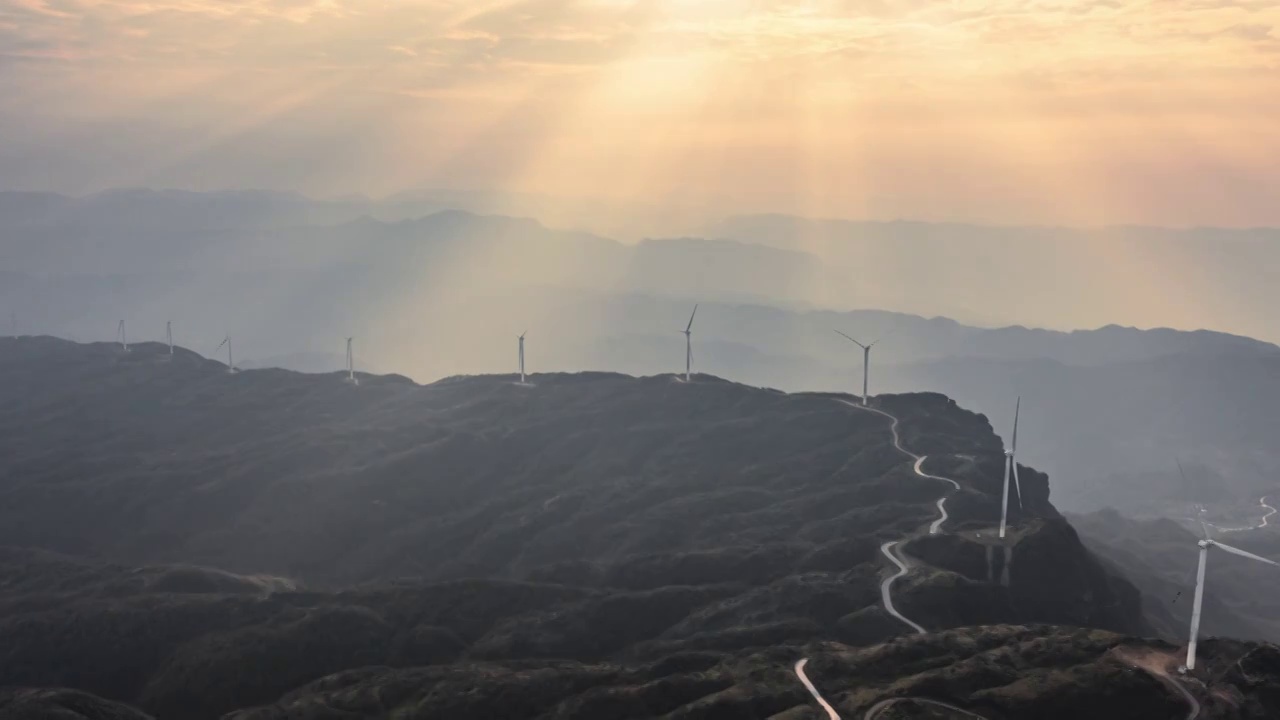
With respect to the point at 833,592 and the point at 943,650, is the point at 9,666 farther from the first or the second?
the point at 943,650

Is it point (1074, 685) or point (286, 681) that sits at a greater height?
point (1074, 685)

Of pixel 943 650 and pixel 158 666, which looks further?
pixel 158 666

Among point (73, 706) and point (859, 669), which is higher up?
point (859, 669)

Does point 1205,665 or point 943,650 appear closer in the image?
point 1205,665

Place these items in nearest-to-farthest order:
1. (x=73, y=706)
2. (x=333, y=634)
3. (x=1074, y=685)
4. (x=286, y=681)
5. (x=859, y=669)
A: (x=1074, y=685) < (x=859, y=669) < (x=73, y=706) < (x=286, y=681) < (x=333, y=634)

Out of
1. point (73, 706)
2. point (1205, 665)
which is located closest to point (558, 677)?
point (73, 706)

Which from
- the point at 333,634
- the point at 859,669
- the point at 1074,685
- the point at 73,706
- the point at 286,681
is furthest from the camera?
the point at 333,634

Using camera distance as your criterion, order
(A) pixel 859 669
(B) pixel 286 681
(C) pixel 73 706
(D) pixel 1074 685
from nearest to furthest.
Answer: (D) pixel 1074 685 < (A) pixel 859 669 < (C) pixel 73 706 < (B) pixel 286 681

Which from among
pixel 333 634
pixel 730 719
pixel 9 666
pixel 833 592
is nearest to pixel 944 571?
pixel 833 592

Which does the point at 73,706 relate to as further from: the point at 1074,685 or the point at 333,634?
the point at 1074,685
